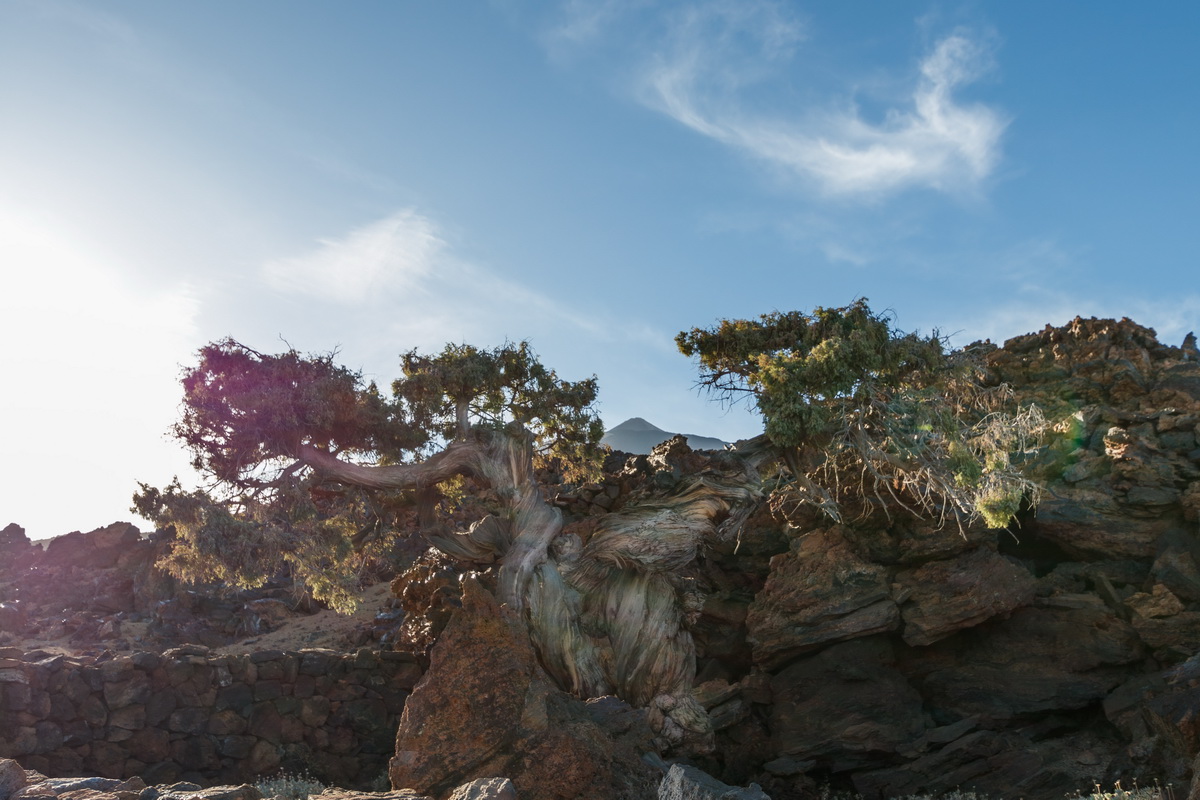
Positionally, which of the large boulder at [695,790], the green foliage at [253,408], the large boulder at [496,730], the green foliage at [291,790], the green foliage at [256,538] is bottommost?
the green foliage at [291,790]

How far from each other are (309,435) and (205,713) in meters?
5.54

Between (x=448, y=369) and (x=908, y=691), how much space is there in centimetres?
1111

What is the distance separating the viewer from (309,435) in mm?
18000

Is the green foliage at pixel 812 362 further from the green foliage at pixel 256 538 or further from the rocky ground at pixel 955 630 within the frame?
the green foliage at pixel 256 538

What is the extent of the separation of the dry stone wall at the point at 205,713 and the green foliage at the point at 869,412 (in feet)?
29.9

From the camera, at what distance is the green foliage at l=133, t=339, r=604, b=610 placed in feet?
52.2

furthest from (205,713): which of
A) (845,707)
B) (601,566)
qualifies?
(845,707)

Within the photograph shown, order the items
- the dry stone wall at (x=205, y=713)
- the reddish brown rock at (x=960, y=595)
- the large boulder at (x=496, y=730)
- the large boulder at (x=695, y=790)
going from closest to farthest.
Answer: the large boulder at (x=695, y=790) → the large boulder at (x=496, y=730) → the dry stone wall at (x=205, y=713) → the reddish brown rock at (x=960, y=595)

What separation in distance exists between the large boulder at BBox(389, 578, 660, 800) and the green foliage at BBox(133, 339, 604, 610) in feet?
24.5

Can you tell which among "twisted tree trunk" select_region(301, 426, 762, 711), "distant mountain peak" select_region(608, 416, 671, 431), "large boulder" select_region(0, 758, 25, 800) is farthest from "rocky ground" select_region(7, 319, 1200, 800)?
"distant mountain peak" select_region(608, 416, 671, 431)

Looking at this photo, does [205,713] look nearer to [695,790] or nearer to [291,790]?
[291,790]

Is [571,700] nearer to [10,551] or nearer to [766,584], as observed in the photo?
[766,584]

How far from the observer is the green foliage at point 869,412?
54.0 ft

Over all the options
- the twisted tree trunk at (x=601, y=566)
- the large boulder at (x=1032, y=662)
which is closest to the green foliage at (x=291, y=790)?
the twisted tree trunk at (x=601, y=566)
